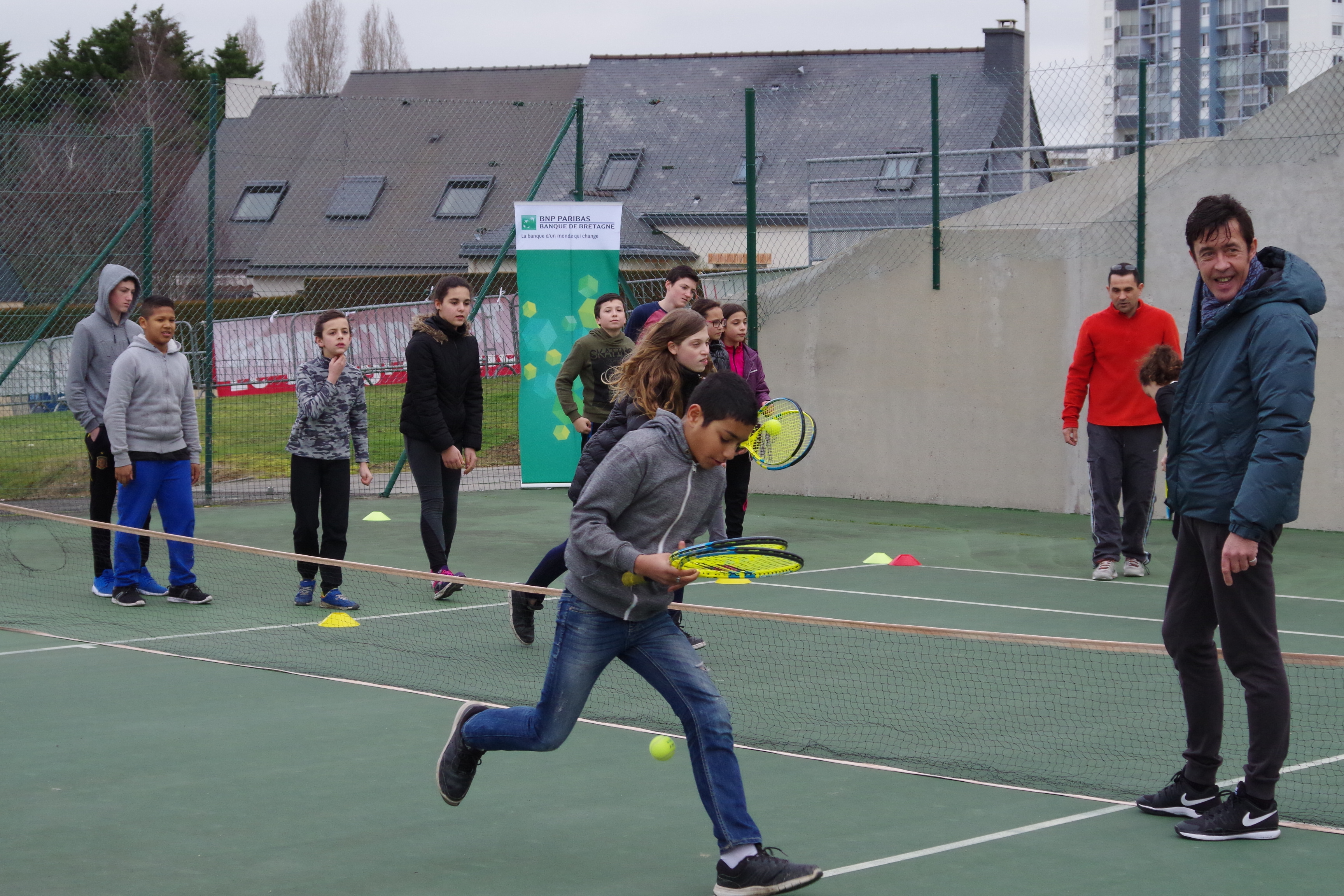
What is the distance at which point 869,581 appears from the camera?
31.2 ft

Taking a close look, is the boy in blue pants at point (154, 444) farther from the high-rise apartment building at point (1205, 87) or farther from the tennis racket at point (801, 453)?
the high-rise apartment building at point (1205, 87)

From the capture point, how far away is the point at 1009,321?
507 inches

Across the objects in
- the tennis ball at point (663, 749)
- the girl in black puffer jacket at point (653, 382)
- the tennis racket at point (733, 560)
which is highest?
the girl in black puffer jacket at point (653, 382)

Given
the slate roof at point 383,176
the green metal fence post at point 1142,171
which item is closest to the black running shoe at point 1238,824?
the green metal fence post at point 1142,171

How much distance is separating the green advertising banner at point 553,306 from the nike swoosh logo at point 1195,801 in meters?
9.21

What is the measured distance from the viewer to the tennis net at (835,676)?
5.14 m

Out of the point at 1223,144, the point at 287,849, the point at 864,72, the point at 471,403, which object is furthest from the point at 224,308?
the point at 864,72

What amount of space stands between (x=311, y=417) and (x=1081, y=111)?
23.5 feet

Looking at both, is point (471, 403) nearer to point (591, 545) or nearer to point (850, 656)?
point (850, 656)

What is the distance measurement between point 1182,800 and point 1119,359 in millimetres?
5090

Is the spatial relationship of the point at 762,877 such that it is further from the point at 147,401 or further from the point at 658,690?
the point at 147,401

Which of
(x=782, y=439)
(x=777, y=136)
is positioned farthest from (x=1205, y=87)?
(x=777, y=136)

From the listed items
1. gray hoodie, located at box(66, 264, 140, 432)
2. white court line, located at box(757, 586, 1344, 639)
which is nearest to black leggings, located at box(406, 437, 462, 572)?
gray hoodie, located at box(66, 264, 140, 432)

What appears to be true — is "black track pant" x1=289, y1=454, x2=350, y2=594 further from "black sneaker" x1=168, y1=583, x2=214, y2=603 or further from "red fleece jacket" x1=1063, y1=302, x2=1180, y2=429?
"red fleece jacket" x1=1063, y1=302, x2=1180, y2=429
